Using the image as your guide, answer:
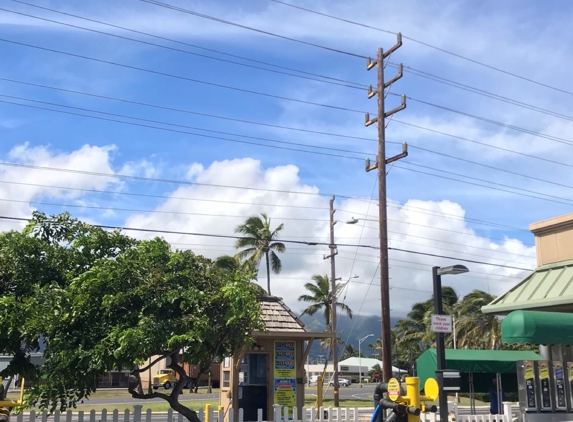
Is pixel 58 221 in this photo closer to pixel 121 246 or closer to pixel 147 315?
pixel 121 246

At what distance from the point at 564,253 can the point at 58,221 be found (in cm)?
1103

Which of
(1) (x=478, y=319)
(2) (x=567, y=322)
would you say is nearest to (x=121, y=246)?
(2) (x=567, y=322)

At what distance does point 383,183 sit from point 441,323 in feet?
27.5

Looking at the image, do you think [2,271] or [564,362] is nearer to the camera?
[2,271]

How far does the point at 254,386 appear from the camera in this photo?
18250mm

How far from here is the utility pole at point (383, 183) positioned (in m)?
18.6

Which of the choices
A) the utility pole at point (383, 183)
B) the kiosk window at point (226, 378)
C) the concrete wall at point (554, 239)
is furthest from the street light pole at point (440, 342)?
the kiosk window at point (226, 378)

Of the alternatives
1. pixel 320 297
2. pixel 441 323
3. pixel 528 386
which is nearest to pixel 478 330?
pixel 320 297

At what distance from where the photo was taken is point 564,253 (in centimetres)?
1469

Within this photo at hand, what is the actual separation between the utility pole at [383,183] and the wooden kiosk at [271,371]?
1789 millimetres

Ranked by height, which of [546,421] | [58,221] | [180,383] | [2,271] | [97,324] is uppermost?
[58,221]

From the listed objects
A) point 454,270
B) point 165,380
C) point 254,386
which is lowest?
point 165,380

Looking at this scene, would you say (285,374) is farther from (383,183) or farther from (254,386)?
(383,183)

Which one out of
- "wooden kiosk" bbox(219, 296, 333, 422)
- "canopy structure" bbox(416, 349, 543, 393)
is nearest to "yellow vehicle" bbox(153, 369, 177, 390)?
"canopy structure" bbox(416, 349, 543, 393)
